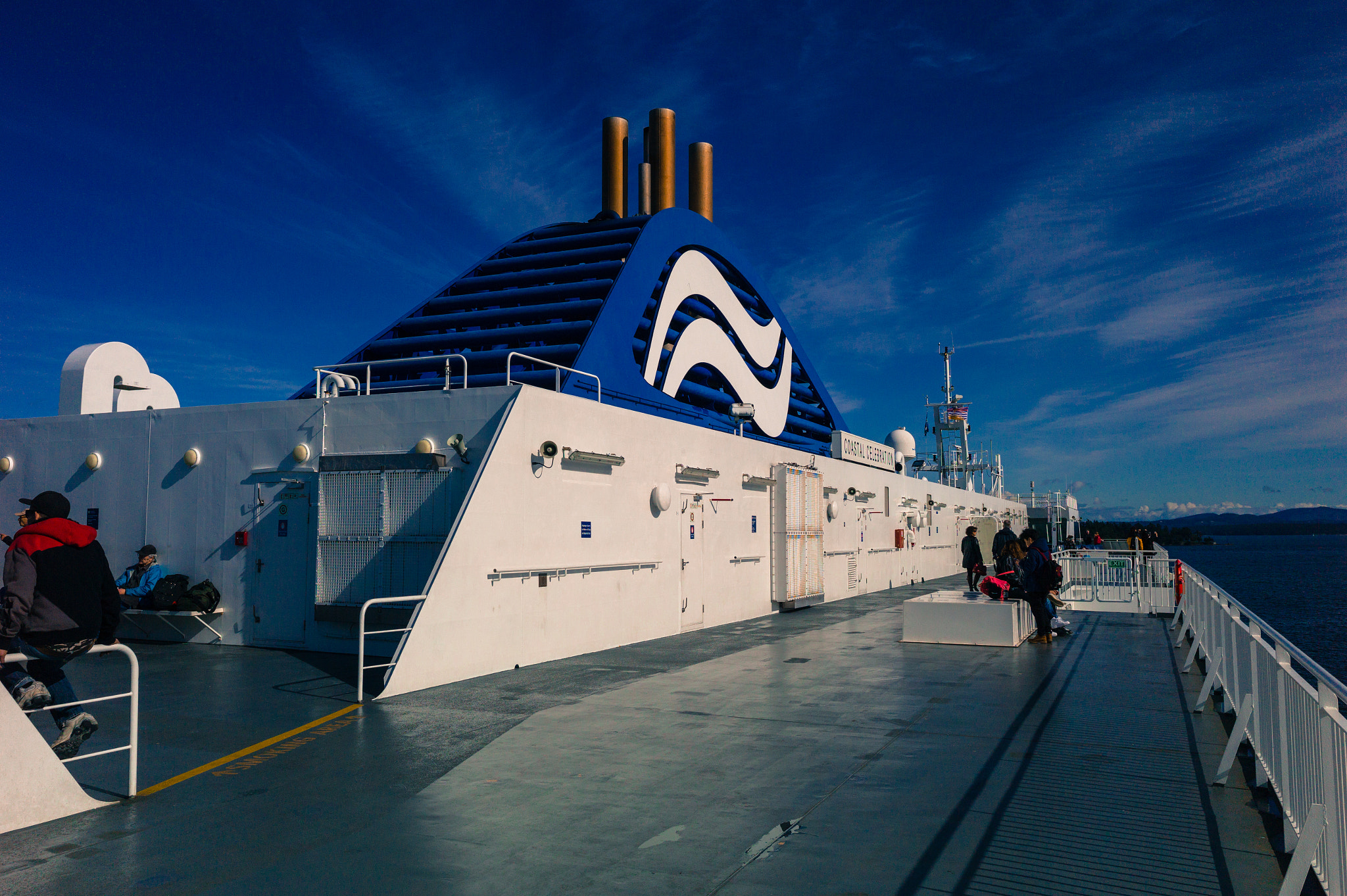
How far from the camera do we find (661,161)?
47.8 m

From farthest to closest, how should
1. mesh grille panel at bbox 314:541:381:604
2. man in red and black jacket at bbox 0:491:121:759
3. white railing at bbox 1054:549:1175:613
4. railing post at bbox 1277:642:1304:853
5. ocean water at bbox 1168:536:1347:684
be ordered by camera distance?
1. ocean water at bbox 1168:536:1347:684
2. white railing at bbox 1054:549:1175:613
3. mesh grille panel at bbox 314:541:381:604
4. man in red and black jacket at bbox 0:491:121:759
5. railing post at bbox 1277:642:1304:853

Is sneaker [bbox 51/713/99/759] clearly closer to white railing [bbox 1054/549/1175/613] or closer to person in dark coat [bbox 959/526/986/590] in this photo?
person in dark coat [bbox 959/526/986/590]

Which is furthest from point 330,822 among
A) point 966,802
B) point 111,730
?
point 966,802

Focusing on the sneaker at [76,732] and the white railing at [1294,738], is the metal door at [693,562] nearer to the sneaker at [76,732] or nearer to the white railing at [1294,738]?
the white railing at [1294,738]

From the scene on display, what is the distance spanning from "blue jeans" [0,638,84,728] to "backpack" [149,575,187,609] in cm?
691

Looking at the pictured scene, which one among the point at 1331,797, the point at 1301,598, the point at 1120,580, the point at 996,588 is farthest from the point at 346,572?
the point at 1301,598

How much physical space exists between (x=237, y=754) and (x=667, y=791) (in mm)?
3855

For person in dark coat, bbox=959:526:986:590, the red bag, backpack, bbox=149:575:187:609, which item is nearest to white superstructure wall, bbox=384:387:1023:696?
person in dark coat, bbox=959:526:986:590

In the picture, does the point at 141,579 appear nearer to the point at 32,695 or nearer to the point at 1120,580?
the point at 32,695

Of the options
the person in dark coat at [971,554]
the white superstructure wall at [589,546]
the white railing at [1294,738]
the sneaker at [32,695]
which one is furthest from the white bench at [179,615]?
the person in dark coat at [971,554]

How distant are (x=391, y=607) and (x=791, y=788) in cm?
720

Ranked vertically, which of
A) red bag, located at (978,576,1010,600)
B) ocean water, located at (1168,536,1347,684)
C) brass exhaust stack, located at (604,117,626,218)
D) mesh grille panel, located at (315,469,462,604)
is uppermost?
brass exhaust stack, located at (604,117,626,218)

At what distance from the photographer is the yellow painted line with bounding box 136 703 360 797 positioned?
6195 millimetres

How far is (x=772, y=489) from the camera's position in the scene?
19.4 m
